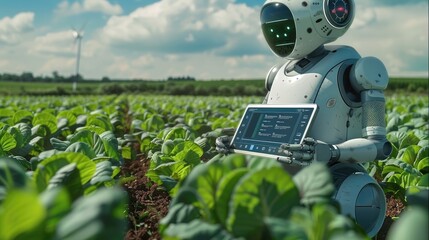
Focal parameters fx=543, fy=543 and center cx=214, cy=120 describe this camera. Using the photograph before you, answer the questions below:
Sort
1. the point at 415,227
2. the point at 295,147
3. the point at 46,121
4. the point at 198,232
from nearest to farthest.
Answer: the point at 415,227
the point at 198,232
the point at 295,147
the point at 46,121

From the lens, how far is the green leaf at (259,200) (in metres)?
1.45

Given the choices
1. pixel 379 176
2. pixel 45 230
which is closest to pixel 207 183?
pixel 45 230

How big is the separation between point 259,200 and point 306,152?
147 cm

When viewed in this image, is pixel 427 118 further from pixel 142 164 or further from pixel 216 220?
pixel 216 220

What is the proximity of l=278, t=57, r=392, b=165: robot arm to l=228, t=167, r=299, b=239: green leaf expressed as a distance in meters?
1.42

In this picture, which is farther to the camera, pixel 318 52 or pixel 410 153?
pixel 410 153

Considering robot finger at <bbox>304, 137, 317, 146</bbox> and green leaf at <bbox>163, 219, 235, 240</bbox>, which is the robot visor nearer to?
robot finger at <bbox>304, 137, 317, 146</bbox>

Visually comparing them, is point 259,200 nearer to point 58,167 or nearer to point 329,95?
point 58,167

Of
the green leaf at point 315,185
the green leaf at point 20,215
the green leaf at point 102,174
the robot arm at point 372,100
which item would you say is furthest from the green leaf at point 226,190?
the robot arm at point 372,100

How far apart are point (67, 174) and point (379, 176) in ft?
11.1

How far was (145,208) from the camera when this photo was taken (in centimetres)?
353

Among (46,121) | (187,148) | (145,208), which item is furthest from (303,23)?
(46,121)

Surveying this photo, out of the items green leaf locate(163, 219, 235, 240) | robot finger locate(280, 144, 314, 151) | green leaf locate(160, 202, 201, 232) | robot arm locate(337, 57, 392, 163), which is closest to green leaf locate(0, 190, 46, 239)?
green leaf locate(163, 219, 235, 240)

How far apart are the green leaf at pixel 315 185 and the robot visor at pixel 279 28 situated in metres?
2.06
